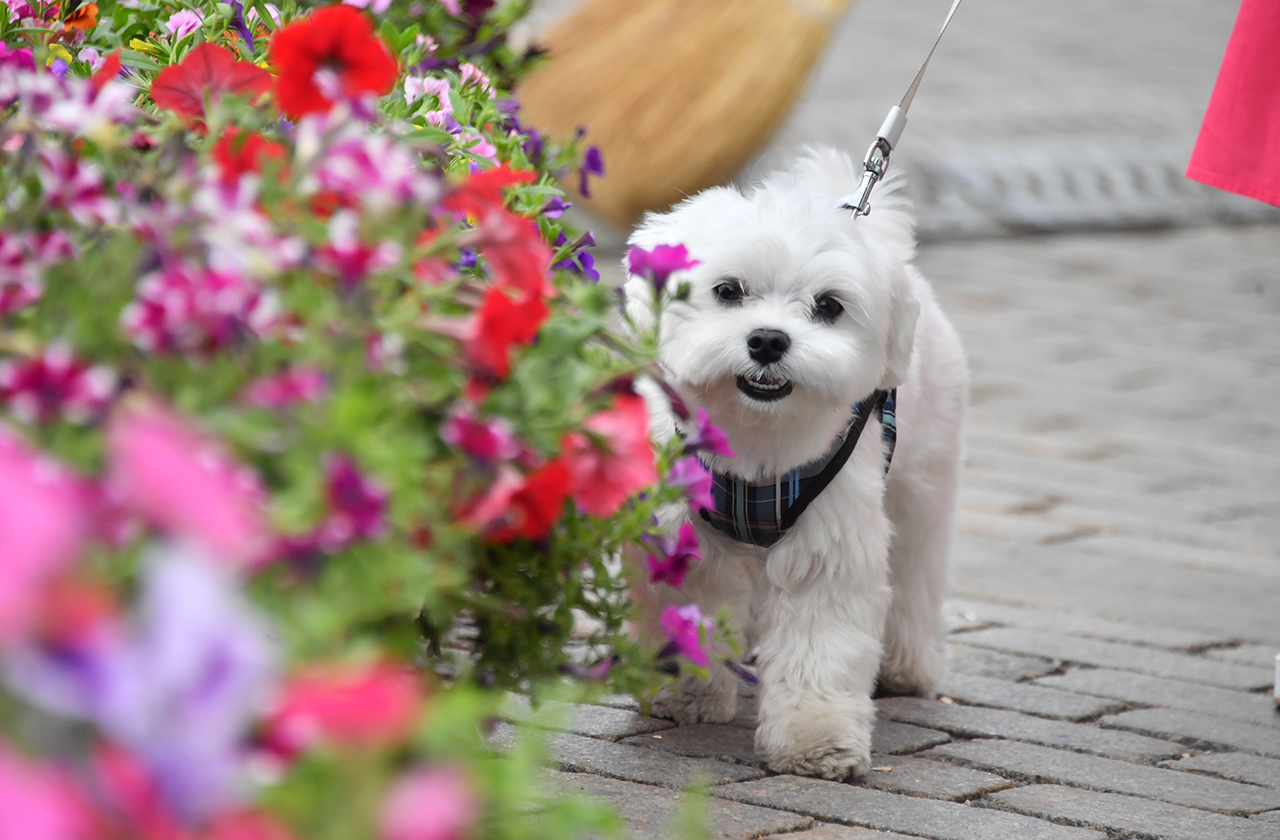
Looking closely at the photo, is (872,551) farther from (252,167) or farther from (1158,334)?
(1158,334)

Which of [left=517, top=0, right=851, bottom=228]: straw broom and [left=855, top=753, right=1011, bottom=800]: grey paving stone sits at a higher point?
[left=517, top=0, right=851, bottom=228]: straw broom

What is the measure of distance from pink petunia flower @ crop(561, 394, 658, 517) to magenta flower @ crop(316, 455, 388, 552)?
0.31 meters

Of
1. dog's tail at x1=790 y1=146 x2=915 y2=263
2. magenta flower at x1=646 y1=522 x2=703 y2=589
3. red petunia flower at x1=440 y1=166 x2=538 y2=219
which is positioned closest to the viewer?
red petunia flower at x1=440 y1=166 x2=538 y2=219

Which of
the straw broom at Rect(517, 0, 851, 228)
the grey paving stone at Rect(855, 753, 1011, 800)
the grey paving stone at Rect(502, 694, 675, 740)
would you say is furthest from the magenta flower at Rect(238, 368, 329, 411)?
the straw broom at Rect(517, 0, 851, 228)

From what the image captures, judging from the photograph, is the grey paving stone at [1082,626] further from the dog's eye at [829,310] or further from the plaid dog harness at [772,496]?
the dog's eye at [829,310]

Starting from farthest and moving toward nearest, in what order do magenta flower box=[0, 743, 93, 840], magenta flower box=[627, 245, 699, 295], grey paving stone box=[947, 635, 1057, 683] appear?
grey paving stone box=[947, 635, 1057, 683]
magenta flower box=[627, 245, 699, 295]
magenta flower box=[0, 743, 93, 840]

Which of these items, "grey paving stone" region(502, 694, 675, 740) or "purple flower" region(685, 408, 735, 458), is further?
"grey paving stone" region(502, 694, 675, 740)

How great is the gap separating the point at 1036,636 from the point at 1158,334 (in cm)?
361

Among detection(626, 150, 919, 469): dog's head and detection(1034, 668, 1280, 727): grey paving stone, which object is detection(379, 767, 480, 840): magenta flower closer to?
detection(626, 150, 919, 469): dog's head

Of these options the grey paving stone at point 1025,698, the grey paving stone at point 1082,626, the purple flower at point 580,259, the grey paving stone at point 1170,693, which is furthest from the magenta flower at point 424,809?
the grey paving stone at point 1082,626

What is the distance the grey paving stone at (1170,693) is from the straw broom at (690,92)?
13.8ft

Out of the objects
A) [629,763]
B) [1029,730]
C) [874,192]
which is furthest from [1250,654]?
[629,763]

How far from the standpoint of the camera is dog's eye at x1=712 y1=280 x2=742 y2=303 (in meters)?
2.29

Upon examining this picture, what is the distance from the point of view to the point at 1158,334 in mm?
6324
